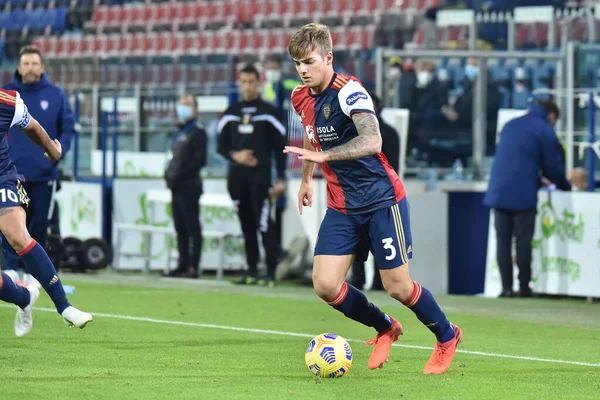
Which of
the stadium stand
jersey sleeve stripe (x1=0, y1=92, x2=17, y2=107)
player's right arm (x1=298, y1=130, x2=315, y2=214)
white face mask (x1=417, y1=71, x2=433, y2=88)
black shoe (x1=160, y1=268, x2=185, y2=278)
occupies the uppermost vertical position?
the stadium stand

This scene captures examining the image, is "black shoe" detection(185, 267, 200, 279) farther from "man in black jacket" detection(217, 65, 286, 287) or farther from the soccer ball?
the soccer ball

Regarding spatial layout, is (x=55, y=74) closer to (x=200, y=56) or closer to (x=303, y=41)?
(x=200, y=56)

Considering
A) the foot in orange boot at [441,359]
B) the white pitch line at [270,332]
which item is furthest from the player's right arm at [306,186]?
the white pitch line at [270,332]

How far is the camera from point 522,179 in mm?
12578

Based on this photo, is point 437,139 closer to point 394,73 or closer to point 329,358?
point 394,73

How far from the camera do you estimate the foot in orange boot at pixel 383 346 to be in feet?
22.2

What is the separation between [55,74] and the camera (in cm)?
2500

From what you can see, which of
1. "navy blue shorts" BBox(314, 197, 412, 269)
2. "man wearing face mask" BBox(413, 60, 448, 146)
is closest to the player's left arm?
"navy blue shorts" BBox(314, 197, 412, 269)

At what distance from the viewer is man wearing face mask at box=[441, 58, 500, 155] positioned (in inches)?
566

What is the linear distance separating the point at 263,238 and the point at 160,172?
15.2ft

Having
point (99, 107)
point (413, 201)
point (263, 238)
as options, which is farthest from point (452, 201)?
point (99, 107)

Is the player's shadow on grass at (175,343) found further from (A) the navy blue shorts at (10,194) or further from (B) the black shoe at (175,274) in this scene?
(B) the black shoe at (175,274)

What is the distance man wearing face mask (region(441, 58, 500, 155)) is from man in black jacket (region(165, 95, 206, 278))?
9.33 ft

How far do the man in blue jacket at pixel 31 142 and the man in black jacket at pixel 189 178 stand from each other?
3298 millimetres
